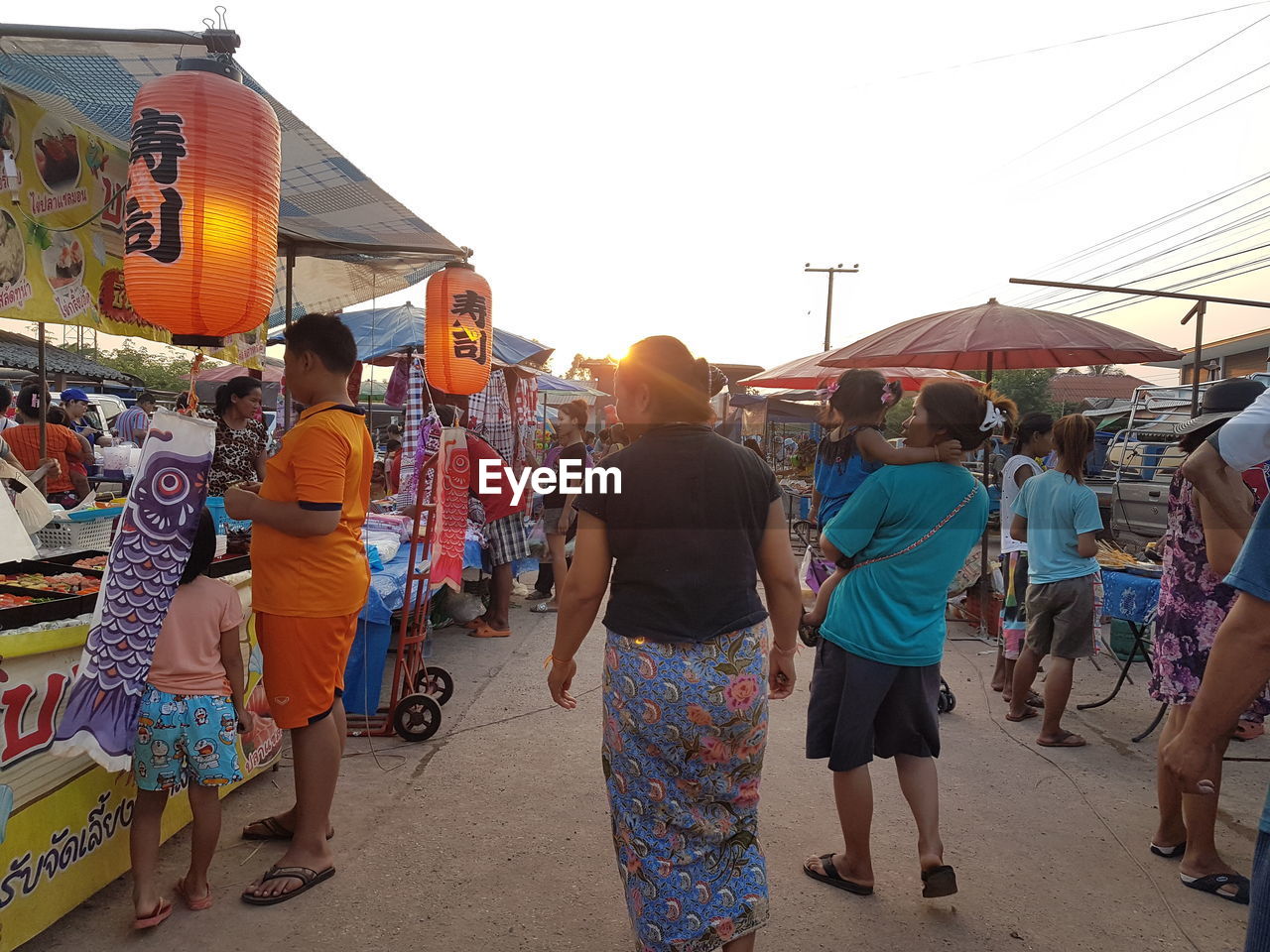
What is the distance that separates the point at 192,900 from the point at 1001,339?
5.53 metres

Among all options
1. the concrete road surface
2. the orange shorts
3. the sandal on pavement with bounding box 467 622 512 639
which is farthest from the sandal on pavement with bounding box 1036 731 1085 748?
the sandal on pavement with bounding box 467 622 512 639

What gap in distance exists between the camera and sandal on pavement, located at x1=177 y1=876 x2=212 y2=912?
2.71 metres

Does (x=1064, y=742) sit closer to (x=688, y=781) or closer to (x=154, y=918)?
(x=688, y=781)

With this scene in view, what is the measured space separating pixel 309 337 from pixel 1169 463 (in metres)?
12.0

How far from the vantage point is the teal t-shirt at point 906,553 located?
2846 mm

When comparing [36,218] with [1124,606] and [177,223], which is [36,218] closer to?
[177,223]

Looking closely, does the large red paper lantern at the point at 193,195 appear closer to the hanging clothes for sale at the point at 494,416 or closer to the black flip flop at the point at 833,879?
the black flip flop at the point at 833,879

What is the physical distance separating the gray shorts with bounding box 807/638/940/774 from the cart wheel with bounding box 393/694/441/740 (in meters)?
2.33

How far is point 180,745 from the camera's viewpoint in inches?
101

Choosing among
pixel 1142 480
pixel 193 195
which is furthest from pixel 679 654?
pixel 1142 480

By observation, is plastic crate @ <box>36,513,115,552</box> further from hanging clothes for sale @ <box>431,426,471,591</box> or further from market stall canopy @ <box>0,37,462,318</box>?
market stall canopy @ <box>0,37,462,318</box>

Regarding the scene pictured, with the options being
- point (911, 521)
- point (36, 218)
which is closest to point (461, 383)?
point (36, 218)

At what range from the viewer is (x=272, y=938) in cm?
257

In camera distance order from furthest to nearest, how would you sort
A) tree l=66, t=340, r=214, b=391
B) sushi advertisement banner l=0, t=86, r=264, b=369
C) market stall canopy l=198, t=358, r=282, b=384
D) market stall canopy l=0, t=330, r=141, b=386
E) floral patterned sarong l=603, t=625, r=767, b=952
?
tree l=66, t=340, r=214, b=391
market stall canopy l=0, t=330, r=141, b=386
market stall canopy l=198, t=358, r=282, b=384
sushi advertisement banner l=0, t=86, r=264, b=369
floral patterned sarong l=603, t=625, r=767, b=952
